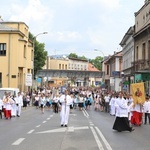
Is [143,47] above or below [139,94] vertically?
above

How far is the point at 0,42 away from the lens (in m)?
57.7

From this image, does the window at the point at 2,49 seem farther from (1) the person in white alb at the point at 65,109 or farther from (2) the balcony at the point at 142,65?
(1) the person in white alb at the point at 65,109

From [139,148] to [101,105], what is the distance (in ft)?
Result: 103

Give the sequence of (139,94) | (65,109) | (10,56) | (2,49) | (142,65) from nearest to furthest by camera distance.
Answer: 1. (65,109)
2. (139,94)
3. (142,65)
4. (10,56)
5. (2,49)

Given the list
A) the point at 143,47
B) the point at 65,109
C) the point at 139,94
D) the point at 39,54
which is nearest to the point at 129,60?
the point at 143,47

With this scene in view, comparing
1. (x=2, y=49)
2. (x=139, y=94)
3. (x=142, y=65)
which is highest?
(x=2, y=49)

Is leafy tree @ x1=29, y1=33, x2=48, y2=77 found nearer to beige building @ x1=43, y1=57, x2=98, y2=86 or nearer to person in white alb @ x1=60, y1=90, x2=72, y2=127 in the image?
beige building @ x1=43, y1=57, x2=98, y2=86

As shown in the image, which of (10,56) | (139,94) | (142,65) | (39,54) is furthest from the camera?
(39,54)

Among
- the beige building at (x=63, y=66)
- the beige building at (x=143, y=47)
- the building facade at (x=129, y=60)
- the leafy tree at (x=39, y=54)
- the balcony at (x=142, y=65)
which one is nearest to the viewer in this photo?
the balcony at (x=142, y=65)

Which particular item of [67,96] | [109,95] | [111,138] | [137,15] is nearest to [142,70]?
[109,95]

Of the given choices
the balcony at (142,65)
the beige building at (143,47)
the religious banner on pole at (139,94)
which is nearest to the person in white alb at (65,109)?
the religious banner on pole at (139,94)

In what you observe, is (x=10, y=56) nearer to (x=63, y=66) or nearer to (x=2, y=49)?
(x=2, y=49)

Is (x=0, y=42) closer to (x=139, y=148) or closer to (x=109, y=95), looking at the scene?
(x=109, y=95)

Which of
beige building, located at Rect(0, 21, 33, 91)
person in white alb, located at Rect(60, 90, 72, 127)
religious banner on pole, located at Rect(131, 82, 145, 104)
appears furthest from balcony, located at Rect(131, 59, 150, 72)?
person in white alb, located at Rect(60, 90, 72, 127)
